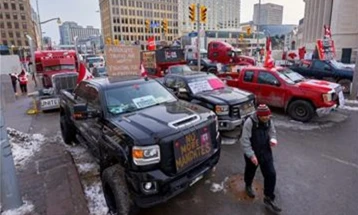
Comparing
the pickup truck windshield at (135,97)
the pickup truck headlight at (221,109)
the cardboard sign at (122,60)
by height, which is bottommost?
the pickup truck headlight at (221,109)

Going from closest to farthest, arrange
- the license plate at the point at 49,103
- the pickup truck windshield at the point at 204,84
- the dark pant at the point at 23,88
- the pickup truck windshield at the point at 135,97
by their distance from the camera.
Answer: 1. the pickup truck windshield at the point at 135,97
2. the pickup truck windshield at the point at 204,84
3. the license plate at the point at 49,103
4. the dark pant at the point at 23,88

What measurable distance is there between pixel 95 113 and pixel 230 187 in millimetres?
2707

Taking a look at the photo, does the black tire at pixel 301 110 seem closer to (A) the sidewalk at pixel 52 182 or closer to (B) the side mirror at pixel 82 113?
(B) the side mirror at pixel 82 113

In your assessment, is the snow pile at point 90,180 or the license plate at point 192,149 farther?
the snow pile at point 90,180

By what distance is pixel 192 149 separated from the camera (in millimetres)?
3588

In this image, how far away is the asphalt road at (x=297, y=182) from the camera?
385 cm

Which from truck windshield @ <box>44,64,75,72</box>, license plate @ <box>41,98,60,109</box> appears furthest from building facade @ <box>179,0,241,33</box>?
license plate @ <box>41,98,60,109</box>

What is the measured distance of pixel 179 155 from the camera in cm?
342

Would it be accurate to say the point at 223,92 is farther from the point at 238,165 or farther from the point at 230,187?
the point at 230,187

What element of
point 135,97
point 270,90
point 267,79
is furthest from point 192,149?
point 267,79

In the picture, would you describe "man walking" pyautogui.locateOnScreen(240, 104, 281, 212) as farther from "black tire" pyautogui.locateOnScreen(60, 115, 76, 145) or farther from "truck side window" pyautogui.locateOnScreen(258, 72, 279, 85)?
"truck side window" pyautogui.locateOnScreen(258, 72, 279, 85)

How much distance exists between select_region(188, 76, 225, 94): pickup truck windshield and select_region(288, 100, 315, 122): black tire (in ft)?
8.42

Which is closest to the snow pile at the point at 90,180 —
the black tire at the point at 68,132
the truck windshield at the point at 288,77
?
the black tire at the point at 68,132

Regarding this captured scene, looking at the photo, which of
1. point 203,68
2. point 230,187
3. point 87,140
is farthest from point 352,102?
point 203,68
